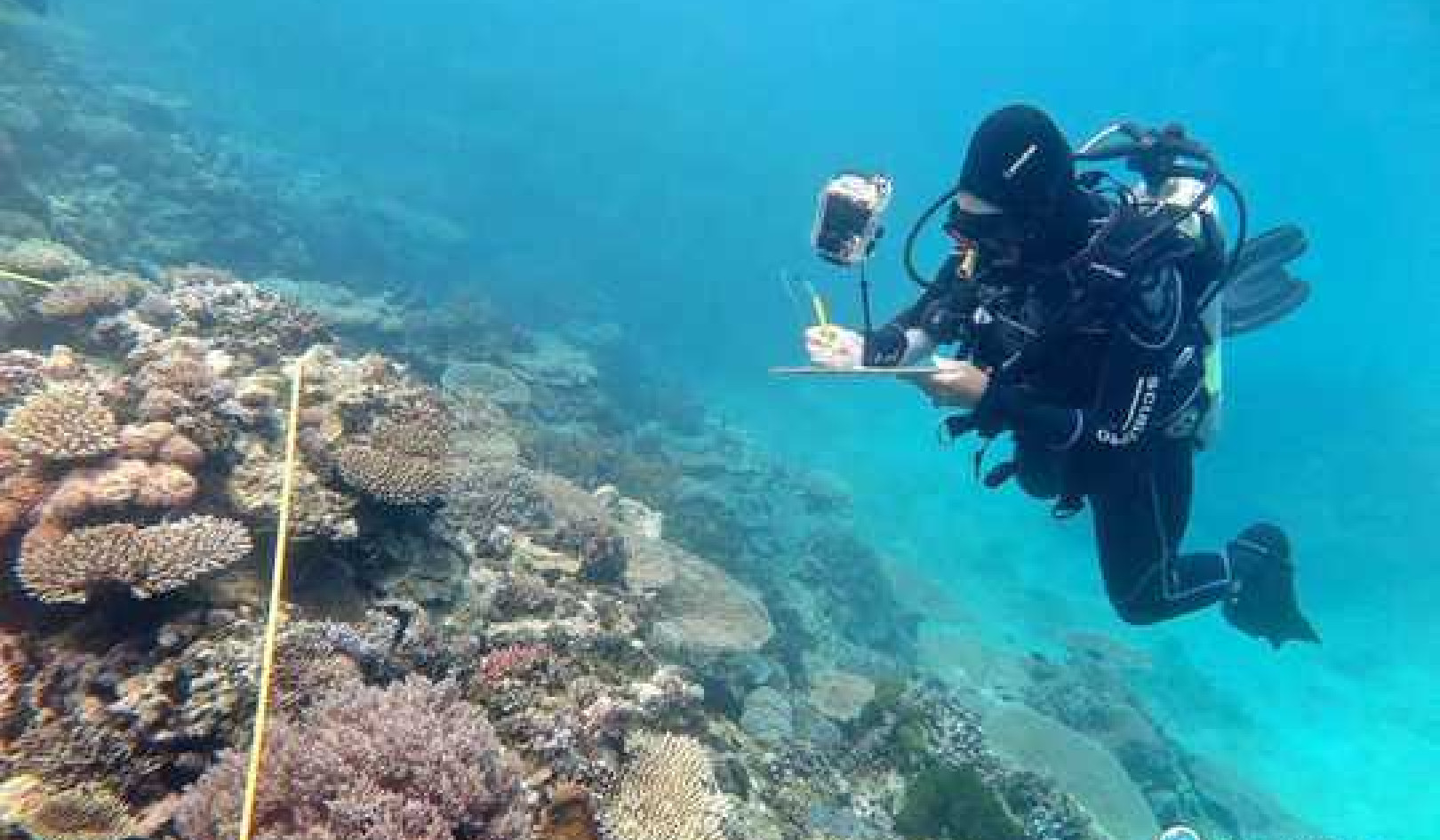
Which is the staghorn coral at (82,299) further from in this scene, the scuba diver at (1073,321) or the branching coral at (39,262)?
the scuba diver at (1073,321)

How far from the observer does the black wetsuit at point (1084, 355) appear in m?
4.64

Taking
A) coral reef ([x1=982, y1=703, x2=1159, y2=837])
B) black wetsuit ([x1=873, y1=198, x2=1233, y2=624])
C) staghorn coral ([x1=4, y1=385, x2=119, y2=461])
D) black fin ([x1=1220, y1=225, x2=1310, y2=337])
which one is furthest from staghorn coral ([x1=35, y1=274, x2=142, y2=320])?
coral reef ([x1=982, y1=703, x2=1159, y2=837])

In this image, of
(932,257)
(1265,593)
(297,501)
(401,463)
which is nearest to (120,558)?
(297,501)

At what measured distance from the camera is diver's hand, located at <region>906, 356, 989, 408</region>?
4766 mm

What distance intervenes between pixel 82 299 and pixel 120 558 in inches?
155

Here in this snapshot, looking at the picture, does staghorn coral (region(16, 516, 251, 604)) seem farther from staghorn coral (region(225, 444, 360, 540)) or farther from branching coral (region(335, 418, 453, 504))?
branching coral (region(335, 418, 453, 504))

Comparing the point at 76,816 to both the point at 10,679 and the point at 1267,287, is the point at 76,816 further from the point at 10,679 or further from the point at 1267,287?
the point at 1267,287

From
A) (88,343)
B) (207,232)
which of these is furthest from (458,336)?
(88,343)

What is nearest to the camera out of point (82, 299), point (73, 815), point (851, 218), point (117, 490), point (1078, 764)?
point (73, 815)

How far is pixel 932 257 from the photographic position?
88750 mm

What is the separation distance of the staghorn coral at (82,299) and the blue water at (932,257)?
Answer: 7.42 m

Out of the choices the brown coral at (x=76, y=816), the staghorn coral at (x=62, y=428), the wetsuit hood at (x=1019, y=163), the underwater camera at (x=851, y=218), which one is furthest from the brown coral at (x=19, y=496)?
the wetsuit hood at (x=1019, y=163)

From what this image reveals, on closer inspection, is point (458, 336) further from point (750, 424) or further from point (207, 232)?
point (750, 424)

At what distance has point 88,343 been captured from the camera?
629 centimetres
